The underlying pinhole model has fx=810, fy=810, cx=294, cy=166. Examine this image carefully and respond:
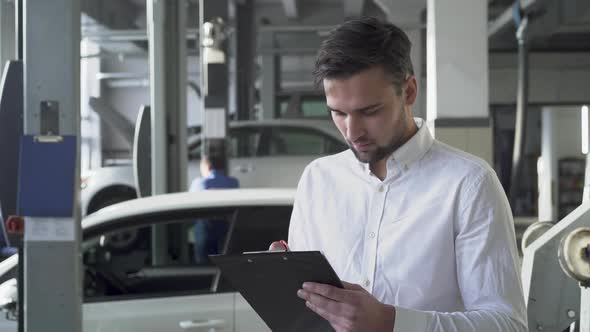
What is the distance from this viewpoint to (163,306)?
3.94m

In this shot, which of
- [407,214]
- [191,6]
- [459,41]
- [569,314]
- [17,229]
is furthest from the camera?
[191,6]

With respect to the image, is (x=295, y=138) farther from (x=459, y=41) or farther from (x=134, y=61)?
(x=134, y=61)

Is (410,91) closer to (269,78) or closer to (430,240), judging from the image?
(430,240)

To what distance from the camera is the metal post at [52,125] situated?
266 cm

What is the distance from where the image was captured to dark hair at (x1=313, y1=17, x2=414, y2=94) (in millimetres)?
1797

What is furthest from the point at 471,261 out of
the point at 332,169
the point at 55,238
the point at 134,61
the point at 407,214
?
the point at 134,61

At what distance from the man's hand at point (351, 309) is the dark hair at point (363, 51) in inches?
19.1

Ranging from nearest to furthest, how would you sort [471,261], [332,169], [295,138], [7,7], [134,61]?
[471,261] < [332,169] < [7,7] < [295,138] < [134,61]

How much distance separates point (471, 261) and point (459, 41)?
4.60m

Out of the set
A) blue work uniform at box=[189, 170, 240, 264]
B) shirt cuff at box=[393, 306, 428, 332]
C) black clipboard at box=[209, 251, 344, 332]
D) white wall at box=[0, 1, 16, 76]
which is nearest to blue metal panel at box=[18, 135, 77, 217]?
black clipboard at box=[209, 251, 344, 332]

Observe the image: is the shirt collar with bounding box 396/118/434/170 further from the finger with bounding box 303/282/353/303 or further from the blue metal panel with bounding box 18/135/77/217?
the blue metal panel with bounding box 18/135/77/217

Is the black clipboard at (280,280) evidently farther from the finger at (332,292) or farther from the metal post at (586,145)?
the metal post at (586,145)

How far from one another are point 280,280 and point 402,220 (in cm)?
32

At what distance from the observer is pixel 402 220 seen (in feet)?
6.08
